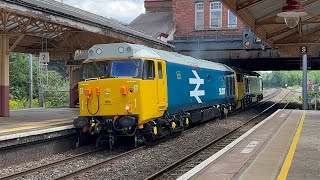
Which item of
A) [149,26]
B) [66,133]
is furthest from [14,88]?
[66,133]

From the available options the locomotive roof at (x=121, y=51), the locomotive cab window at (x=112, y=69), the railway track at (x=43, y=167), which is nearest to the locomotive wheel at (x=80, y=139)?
the railway track at (x=43, y=167)

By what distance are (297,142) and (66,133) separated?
6.91 m

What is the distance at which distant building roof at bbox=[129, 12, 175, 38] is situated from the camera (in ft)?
132

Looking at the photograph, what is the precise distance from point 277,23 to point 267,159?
5306mm

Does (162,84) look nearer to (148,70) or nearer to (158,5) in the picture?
(148,70)

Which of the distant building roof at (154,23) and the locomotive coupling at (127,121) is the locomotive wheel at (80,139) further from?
the distant building roof at (154,23)

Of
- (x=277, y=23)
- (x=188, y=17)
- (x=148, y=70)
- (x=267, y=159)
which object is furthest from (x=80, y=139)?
(x=188, y=17)

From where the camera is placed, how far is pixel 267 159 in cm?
888

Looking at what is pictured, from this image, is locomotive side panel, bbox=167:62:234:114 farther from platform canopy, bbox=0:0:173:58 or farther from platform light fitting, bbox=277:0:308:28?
platform light fitting, bbox=277:0:308:28

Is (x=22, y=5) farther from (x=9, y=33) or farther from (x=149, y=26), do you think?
(x=149, y=26)

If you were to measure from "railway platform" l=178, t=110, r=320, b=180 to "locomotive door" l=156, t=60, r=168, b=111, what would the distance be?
112 inches

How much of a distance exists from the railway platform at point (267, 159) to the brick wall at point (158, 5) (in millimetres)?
37321

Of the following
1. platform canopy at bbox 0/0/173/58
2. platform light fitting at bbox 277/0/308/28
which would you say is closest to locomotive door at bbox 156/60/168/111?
platform canopy at bbox 0/0/173/58

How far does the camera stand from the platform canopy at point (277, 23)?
11.4 meters
